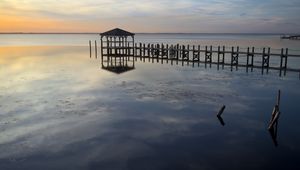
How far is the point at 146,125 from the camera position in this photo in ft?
50.0

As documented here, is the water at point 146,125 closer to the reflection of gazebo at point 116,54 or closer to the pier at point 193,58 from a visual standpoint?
the pier at point 193,58

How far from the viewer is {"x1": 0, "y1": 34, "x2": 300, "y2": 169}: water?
1140 centimetres

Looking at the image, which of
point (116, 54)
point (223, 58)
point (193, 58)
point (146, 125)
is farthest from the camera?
point (116, 54)

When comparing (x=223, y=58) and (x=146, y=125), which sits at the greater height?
(x=223, y=58)

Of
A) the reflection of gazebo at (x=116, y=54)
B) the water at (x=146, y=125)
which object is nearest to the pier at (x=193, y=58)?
the reflection of gazebo at (x=116, y=54)

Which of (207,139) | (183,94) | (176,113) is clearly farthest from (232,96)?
(207,139)

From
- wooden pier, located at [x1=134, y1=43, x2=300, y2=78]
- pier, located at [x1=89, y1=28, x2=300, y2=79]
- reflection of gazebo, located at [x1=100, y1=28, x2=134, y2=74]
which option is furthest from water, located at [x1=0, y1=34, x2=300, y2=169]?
reflection of gazebo, located at [x1=100, y1=28, x2=134, y2=74]

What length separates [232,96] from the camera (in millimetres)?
21406

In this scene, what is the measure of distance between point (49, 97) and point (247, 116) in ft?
43.1

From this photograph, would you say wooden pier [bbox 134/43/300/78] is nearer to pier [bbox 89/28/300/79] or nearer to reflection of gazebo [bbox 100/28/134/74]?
pier [bbox 89/28/300/79]

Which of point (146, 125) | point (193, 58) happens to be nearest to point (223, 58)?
point (193, 58)

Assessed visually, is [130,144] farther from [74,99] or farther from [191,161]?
[74,99]

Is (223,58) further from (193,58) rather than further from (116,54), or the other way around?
(116,54)

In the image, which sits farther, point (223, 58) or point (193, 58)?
point (193, 58)
